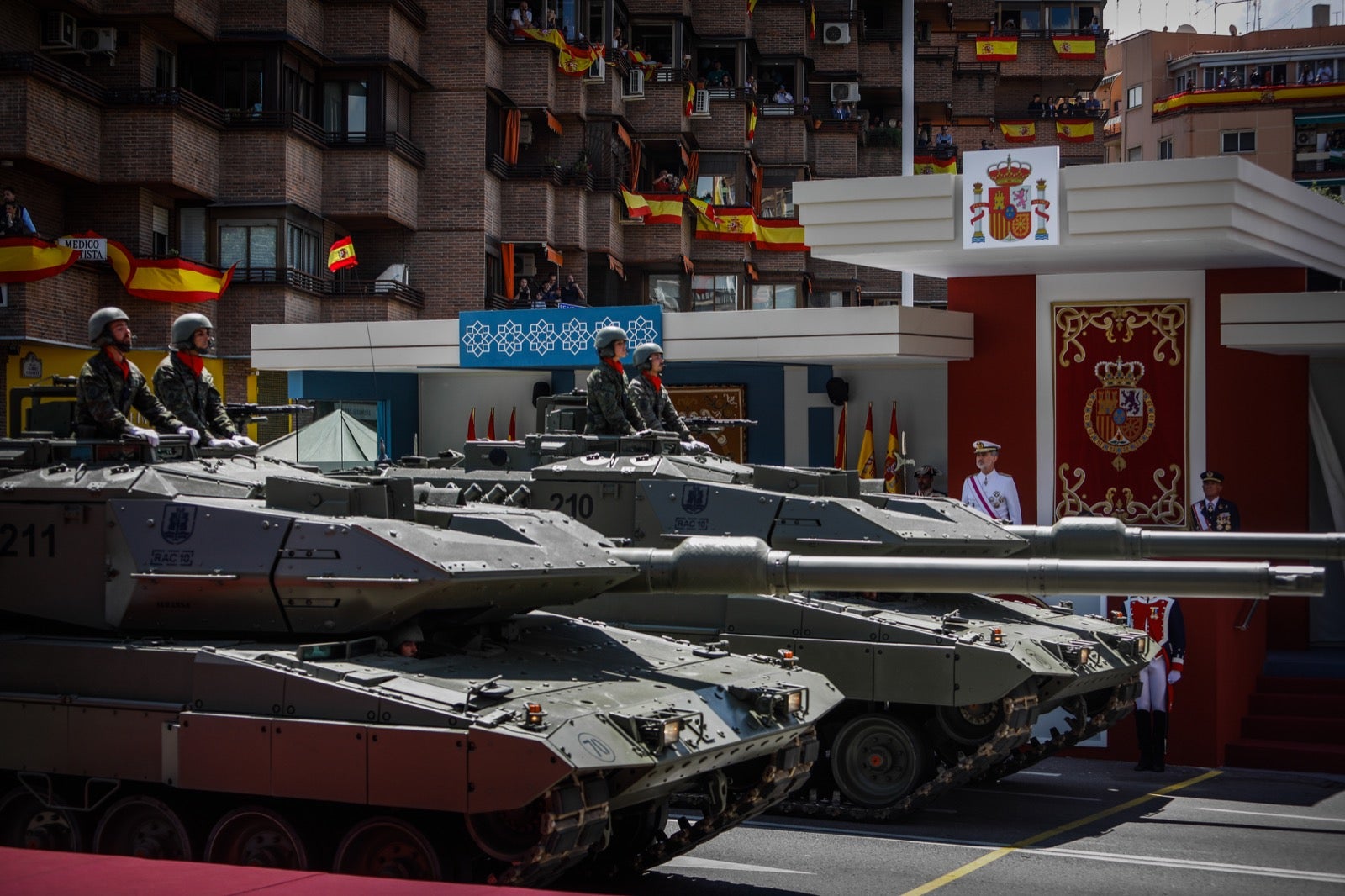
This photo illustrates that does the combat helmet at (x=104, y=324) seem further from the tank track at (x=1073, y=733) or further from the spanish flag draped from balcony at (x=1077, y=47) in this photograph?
the spanish flag draped from balcony at (x=1077, y=47)

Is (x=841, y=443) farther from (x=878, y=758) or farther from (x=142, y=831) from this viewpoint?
(x=142, y=831)

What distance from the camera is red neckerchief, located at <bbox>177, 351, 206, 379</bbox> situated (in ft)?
40.2

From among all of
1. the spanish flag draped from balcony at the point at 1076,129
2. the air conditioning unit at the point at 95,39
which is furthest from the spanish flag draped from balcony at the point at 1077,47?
the air conditioning unit at the point at 95,39

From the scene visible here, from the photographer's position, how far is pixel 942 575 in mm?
9641

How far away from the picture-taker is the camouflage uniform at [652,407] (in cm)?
1555

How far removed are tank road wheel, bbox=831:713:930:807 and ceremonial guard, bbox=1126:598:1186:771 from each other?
325 cm

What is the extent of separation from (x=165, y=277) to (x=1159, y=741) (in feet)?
67.7

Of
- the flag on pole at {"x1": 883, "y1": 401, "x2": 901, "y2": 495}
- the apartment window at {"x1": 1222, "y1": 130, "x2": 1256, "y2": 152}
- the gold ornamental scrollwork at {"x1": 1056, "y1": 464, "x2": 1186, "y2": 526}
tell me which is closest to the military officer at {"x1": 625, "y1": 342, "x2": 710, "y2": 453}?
the gold ornamental scrollwork at {"x1": 1056, "y1": 464, "x2": 1186, "y2": 526}

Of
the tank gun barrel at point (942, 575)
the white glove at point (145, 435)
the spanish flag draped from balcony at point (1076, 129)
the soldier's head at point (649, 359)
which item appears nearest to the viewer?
the tank gun barrel at point (942, 575)

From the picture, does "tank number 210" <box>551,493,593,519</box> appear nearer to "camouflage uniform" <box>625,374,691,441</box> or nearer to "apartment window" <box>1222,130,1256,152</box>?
"camouflage uniform" <box>625,374,691,441</box>

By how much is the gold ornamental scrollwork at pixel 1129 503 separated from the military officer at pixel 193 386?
11940mm

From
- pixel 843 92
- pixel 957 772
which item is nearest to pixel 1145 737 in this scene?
pixel 957 772

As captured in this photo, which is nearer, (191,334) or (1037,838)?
(191,334)

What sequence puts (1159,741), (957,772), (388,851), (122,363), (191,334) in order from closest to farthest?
(388,851) < (122,363) < (191,334) < (957,772) < (1159,741)
